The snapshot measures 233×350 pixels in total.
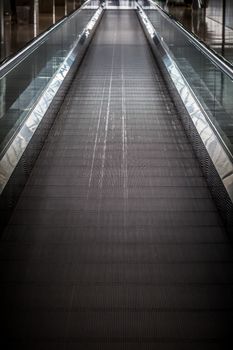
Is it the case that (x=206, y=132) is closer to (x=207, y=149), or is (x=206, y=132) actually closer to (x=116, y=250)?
(x=207, y=149)

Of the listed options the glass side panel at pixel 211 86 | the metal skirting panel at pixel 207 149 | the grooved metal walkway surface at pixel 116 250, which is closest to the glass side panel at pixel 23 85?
the grooved metal walkway surface at pixel 116 250

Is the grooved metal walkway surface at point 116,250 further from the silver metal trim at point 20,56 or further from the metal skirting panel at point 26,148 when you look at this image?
the silver metal trim at point 20,56

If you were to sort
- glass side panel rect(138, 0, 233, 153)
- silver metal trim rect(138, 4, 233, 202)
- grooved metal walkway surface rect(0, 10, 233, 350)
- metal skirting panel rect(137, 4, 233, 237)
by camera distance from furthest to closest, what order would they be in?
glass side panel rect(138, 0, 233, 153)
silver metal trim rect(138, 4, 233, 202)
metal skirting panel rect(137, 4, 233, 237)
grooved metal walkway surface rect(0, 10, 233, 350)

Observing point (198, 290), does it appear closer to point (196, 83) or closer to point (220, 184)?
point (220, 184)

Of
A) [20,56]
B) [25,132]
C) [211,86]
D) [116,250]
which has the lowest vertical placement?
[116,250]

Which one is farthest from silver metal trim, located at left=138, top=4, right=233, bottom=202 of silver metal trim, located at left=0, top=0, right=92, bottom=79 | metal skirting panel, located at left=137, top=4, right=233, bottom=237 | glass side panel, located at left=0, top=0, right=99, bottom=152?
silver metal trim, located at left=0, top=0, right=92, bottom=79

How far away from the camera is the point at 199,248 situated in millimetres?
3893

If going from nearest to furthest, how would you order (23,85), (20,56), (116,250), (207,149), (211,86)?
(116,250) → (207,149) → (20,56) → (23,85) → (211,86)

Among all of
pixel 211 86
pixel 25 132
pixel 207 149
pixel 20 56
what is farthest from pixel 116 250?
pixel 211 86

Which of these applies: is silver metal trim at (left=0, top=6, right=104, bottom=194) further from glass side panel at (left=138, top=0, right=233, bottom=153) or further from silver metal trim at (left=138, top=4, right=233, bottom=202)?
glass side panel at (left=138, top=0, right=233, bottom=153)

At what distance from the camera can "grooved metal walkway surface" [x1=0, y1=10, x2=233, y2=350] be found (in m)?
2.88

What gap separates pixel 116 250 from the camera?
12.7 feet

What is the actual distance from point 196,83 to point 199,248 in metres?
4.39

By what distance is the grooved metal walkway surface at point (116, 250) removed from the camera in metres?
2.88
